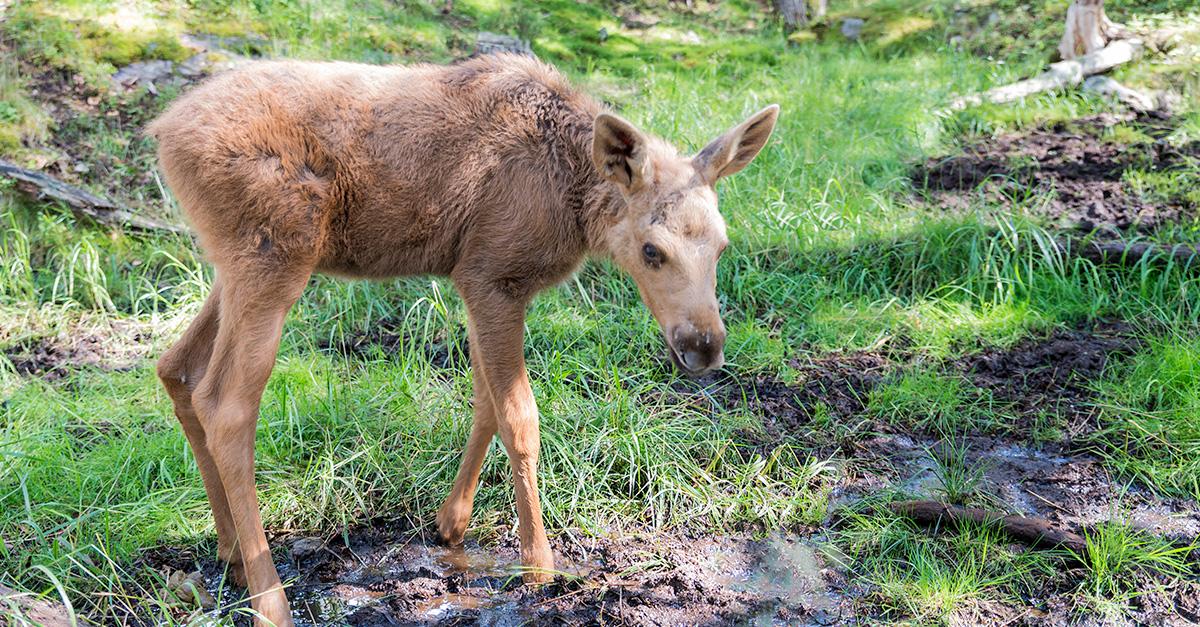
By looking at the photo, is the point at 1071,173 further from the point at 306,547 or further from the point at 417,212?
the point at 306,547

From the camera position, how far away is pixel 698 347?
12.1 feet

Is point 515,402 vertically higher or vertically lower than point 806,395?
higher

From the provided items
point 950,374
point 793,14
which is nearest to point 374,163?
point 950,374

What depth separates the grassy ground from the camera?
450 cm

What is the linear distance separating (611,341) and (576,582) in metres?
2.01

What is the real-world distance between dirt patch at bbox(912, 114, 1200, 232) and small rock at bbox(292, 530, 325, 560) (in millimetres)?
5326

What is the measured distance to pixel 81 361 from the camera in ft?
19.3

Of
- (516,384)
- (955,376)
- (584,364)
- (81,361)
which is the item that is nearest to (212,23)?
(81,361)

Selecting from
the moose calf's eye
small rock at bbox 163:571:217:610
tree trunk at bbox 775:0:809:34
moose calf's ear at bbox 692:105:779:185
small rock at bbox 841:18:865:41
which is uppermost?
moose calf's ear at bbox 692:105:779:185

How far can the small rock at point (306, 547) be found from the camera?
14.8 ft

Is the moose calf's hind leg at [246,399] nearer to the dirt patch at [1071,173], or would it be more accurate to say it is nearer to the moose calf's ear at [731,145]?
the moose calf's ear at [731,145]

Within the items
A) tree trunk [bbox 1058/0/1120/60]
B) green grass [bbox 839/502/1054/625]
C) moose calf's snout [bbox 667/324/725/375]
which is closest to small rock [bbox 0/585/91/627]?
moose calf's snout [bbox 667/324/725/375]

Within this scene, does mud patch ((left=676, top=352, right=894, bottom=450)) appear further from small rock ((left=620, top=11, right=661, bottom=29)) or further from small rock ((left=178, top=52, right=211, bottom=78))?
small rock ((left=620, top=11, right=661, bottom=29))

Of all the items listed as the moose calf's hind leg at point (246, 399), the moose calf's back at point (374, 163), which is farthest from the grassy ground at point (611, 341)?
the moose calf's back at point (374, 163)
